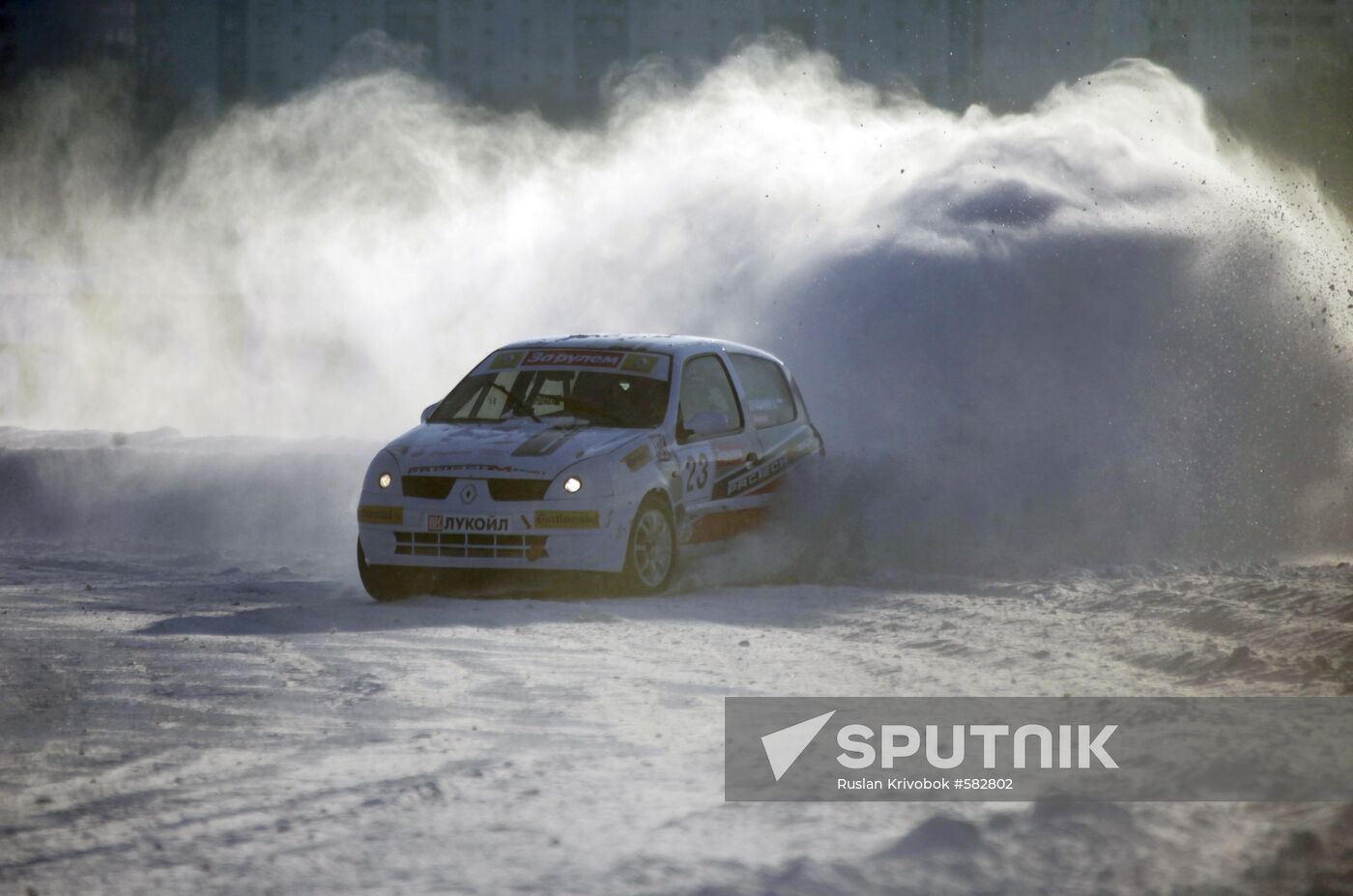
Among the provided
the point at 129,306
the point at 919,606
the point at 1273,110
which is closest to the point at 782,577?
the point at 919,606

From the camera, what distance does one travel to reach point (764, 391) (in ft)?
35.6

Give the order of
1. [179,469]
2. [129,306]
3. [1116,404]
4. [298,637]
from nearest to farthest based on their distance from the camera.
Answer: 1. [298,637]
2. [1116,404]
3. [179,469]
4. [129,306]

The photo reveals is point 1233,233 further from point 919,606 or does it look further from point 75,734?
point 75,734

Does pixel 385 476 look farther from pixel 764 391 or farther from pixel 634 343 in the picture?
pixel 764 391

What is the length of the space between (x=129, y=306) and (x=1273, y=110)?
172 ft

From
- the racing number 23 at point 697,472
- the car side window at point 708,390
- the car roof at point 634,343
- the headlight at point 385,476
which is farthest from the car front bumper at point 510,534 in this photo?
the car roof at point 634,343

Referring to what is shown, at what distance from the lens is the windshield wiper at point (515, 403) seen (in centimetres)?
977

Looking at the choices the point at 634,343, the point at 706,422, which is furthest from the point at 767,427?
the point at 706,422

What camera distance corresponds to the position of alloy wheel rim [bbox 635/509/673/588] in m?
9.02

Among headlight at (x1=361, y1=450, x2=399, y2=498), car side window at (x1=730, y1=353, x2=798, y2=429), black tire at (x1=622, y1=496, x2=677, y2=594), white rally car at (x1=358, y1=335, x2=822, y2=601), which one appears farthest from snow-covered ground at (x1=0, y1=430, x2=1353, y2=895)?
car side window at (x1=730, y1=353, x2=798, y2=429)

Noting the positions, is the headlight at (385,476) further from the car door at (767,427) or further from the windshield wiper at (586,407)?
the car door at (767,427)

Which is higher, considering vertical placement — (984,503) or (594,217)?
(594,217)

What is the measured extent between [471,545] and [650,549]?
3.03 feet

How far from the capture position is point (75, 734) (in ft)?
17.9
